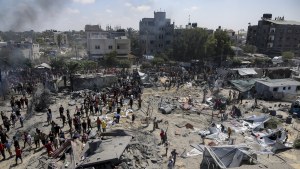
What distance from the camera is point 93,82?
32.7 metres

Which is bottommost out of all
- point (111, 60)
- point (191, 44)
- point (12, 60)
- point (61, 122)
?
point (61, 122)

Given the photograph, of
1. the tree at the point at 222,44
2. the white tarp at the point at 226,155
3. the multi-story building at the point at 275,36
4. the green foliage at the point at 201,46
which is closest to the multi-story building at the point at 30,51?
the green foliage at the point at 201,46

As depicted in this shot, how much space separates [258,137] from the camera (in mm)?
20812

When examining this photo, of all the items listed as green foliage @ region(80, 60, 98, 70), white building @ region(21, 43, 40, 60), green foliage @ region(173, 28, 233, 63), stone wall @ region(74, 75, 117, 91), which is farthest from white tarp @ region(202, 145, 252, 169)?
white building @ region(21, 43, 40, 60)

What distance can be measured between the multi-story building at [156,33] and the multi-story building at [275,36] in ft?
85.2

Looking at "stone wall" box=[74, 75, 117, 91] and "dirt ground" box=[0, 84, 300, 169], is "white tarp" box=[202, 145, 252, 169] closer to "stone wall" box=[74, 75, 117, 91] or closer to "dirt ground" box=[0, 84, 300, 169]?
"dirt ground" box=[0, 84, 300, 169]

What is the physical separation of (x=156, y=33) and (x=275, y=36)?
105ft

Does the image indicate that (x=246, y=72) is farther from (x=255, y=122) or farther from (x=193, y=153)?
(x=193, y=153)

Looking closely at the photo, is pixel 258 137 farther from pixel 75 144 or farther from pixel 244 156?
pixel 75 144

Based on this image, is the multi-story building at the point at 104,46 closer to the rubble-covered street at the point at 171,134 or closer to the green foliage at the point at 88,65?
the green foliage at the point at 88,65

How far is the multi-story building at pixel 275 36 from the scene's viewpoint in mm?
70875

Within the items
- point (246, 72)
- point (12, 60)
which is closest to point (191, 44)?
point (246, 72)

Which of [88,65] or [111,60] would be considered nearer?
[88,65]

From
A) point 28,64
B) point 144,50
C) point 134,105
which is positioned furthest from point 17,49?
point 134,105
